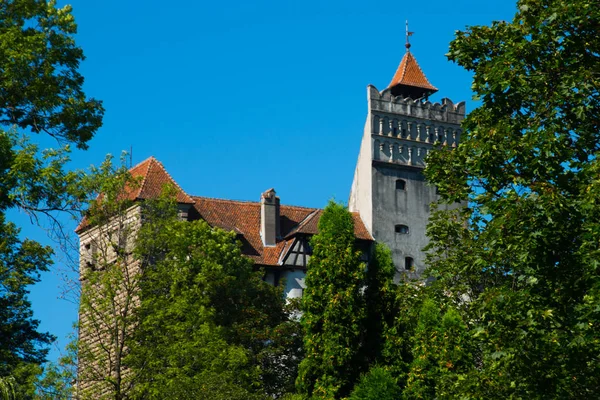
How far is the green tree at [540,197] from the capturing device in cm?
2011

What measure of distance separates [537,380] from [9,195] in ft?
39.2

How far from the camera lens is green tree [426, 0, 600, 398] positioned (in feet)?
66.0

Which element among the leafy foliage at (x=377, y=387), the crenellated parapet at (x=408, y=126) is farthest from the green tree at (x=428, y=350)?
the crenellated parapet at (x=408, y=126)

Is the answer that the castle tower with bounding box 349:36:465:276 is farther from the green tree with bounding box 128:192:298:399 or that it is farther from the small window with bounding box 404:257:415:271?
the green tree with bounding box 128:192:298:399

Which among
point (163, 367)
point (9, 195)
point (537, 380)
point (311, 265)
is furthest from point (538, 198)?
point (311, 265)

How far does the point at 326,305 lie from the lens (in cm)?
4103

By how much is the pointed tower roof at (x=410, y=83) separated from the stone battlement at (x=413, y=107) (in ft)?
3.78

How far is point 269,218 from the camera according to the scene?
56.2m

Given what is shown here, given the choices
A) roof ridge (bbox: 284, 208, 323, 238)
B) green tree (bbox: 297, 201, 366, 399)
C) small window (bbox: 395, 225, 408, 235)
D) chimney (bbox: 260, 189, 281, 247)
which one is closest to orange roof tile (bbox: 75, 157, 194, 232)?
chimney (bbox: 260, 189, 281, 247)

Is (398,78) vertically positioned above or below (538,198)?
above

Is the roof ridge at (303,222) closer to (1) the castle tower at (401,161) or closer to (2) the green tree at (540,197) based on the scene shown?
(1) the castle tower at (401,161)

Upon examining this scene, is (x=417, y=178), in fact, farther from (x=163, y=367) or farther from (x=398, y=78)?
(x=163, y=367)

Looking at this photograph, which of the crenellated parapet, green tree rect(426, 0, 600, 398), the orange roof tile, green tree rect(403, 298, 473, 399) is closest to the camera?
green tree rect(426, 0, 600, 398)

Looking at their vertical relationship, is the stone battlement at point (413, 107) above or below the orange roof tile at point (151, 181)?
above
